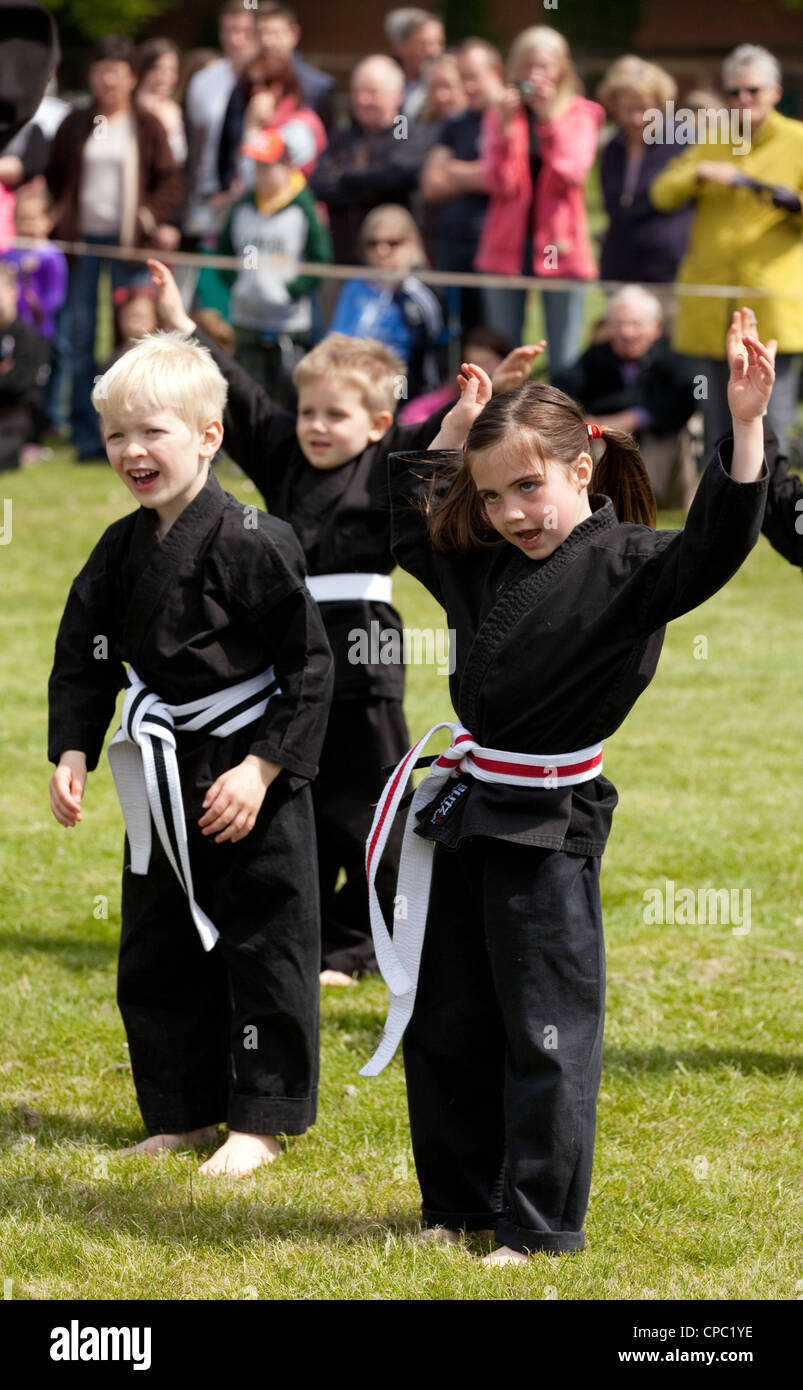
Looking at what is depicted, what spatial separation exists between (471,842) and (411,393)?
27.5ft

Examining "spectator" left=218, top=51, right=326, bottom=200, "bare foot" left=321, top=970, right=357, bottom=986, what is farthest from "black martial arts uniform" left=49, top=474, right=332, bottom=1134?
"spectator" left=218, top=51, right=326, bottom=200

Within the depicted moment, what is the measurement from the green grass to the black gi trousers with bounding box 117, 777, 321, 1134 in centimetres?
16

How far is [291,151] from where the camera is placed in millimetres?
12281

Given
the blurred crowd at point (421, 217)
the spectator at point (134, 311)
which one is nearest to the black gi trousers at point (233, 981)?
the blurred crowd at point (421, 217)

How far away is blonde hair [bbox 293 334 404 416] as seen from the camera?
496 cm

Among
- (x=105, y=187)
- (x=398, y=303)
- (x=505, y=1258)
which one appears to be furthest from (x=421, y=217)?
(x=505, y=1258)

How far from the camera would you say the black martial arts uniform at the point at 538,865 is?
3371 mm

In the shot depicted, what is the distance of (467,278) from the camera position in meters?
11.5

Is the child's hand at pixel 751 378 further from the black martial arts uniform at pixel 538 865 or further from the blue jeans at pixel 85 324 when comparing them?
the blue jeans at pixel 85 324

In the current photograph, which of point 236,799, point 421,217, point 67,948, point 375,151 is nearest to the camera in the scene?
point 236,799

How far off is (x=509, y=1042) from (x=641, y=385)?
860 centimetres

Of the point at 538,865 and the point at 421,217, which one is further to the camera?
the point at 421,217

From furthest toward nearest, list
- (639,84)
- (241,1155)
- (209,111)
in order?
(209,111)
(639,84)
(241,1155)

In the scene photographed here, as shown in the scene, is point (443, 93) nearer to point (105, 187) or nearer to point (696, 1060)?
point (105, 187)
